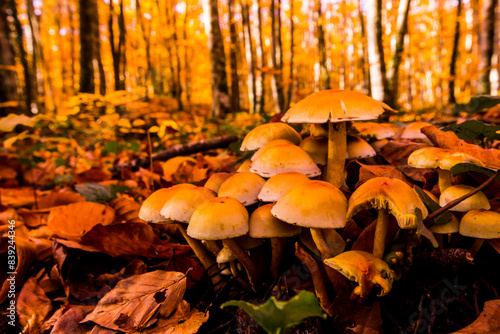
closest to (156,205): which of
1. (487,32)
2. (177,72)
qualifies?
(487,32)

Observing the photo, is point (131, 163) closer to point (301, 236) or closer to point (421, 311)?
point (301, 236)

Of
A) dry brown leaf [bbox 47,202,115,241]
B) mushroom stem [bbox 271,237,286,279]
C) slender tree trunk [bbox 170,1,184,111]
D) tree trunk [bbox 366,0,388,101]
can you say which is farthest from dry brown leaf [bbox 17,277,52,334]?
slender tree trunk [bbox 170,1,184,111]

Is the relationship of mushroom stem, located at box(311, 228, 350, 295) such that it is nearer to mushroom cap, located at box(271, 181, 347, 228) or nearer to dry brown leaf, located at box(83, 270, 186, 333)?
mushroom cap, located at box(271, 181, 347, 228)

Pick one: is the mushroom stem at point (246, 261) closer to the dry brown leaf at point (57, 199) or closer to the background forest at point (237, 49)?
the dry brown leaf at point (57, 199)

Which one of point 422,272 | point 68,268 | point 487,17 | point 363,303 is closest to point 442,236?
point 422,272

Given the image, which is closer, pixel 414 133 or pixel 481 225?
pixel 481 225

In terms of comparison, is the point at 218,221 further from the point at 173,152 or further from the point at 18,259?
the point at 173,152
